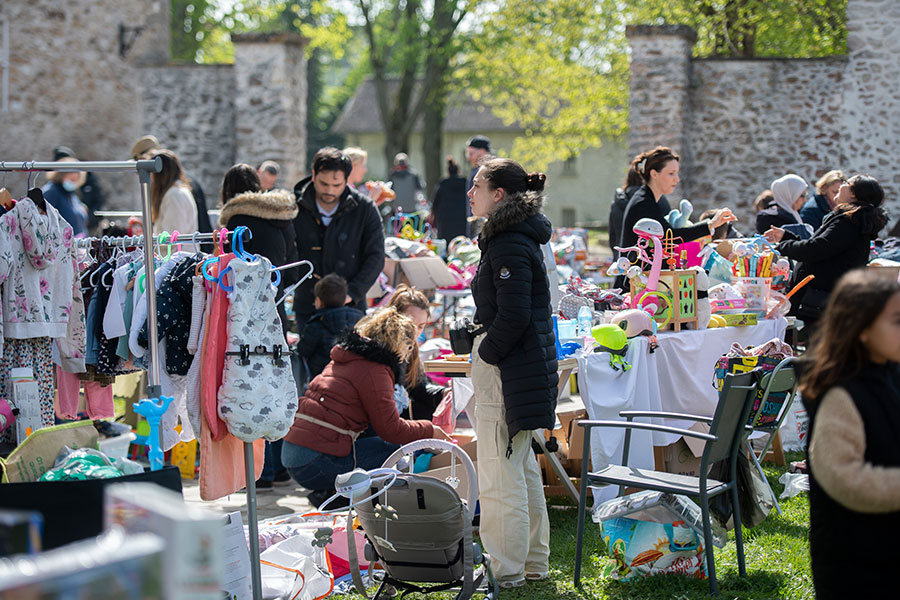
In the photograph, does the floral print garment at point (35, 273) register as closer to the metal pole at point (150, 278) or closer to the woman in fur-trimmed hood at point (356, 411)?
the metal pole at point (150, 278)

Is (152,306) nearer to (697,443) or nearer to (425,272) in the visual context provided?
(697,443)

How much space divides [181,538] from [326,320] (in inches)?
177

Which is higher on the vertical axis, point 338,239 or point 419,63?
point 419,63

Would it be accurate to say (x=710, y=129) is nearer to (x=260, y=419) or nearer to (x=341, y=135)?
(x=260, y=419)

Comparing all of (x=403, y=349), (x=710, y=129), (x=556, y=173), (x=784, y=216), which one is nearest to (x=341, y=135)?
(x=556, y=173)

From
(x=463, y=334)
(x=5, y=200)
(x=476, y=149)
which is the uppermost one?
(x=476, y=149)

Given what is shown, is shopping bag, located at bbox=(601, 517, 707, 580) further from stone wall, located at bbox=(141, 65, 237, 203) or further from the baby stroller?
stone wall, located at bbox=(141, 65, 237, 203)

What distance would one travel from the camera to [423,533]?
367cm

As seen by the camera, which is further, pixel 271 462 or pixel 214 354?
pixel 271 462

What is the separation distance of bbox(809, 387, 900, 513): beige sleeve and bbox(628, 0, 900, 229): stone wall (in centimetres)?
1009

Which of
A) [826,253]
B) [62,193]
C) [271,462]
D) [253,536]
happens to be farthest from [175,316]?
[62,193]

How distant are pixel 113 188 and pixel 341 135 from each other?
829 inches

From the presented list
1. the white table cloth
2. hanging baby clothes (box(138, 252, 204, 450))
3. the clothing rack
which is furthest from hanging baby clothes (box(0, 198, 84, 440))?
the white table cloth

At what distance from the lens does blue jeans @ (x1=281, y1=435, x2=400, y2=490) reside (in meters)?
4.88
